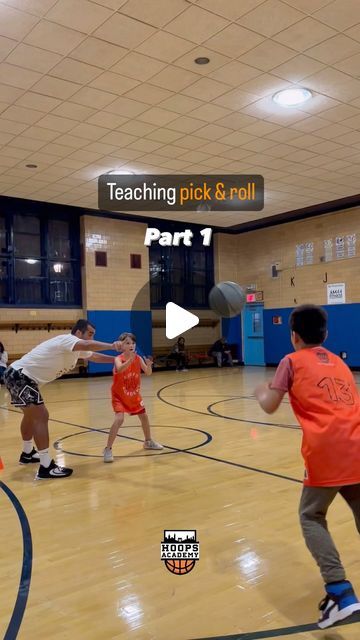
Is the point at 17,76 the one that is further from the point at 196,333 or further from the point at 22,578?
the point at 196,333

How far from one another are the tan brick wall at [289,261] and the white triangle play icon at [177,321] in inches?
69.9

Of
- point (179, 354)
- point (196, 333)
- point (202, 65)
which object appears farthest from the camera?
point (196, 333)

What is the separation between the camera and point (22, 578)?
111 inches

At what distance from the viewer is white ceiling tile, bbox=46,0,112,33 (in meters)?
5.71

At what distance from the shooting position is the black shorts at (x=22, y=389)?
4.92 meters

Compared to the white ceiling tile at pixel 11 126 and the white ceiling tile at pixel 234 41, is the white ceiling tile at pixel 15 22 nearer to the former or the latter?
the white ceiling tile at pixel 234 41

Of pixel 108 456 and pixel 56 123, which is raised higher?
pixel 56 123

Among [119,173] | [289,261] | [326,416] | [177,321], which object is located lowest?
[326,416]

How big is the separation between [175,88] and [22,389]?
16.8 ft

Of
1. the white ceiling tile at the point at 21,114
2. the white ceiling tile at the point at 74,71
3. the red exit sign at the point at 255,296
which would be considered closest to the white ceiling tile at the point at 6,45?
the white ceiling tile at the point at 74,71

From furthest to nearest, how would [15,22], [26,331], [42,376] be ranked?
[26,331], [15,22], [42,376]

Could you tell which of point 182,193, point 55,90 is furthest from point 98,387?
point 55,90

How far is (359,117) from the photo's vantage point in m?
9.06

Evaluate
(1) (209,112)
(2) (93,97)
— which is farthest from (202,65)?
(2) (93,97)
